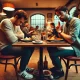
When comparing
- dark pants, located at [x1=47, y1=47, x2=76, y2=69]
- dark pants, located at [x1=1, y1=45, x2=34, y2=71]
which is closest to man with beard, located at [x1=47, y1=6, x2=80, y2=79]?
dark pants, located at [x1=47, y1=47, x2=76, y2=69]

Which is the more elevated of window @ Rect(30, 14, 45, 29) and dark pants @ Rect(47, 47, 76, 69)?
window @ Rect(30, 14, 45, 29)

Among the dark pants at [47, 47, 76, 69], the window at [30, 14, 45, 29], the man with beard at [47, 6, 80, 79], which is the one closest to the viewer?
the man with beard at [47, 6, 80, 79]

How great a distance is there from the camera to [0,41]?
2135 mm

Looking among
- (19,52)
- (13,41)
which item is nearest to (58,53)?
(19,52)

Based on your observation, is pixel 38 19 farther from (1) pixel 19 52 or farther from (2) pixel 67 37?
(2) pixel 67 37

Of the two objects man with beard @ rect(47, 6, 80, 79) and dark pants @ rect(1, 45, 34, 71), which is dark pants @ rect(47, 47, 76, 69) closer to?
man with beard @ rect(47, 6, 80, 79)

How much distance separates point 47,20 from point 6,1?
383cm

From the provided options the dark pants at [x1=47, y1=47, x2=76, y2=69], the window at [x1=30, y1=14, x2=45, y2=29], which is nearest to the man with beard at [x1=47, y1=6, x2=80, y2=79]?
the dark pants at [x1=47, y1=47, x2=76, y2=69]

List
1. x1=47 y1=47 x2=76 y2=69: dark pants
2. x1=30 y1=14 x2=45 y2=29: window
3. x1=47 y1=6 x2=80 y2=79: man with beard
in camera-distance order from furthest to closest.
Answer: x1=30 y1=14 x2=45 y2=29: window < x1=47 y1=47 x2=76 y2=69: dark pants < x1=47 y1=6 x2=80 y2=79: man with beard

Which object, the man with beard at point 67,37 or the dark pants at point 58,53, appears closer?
the man with beard at point 67,37

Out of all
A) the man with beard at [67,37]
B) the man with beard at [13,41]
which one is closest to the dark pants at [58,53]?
the man with beard at [67,37]

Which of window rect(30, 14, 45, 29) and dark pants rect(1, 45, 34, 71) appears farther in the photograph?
window rect(30, 14, 45, 29)

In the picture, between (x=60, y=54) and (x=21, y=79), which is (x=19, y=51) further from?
(x=60, y=54)

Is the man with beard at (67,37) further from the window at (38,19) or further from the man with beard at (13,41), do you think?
the window at (38,19)
